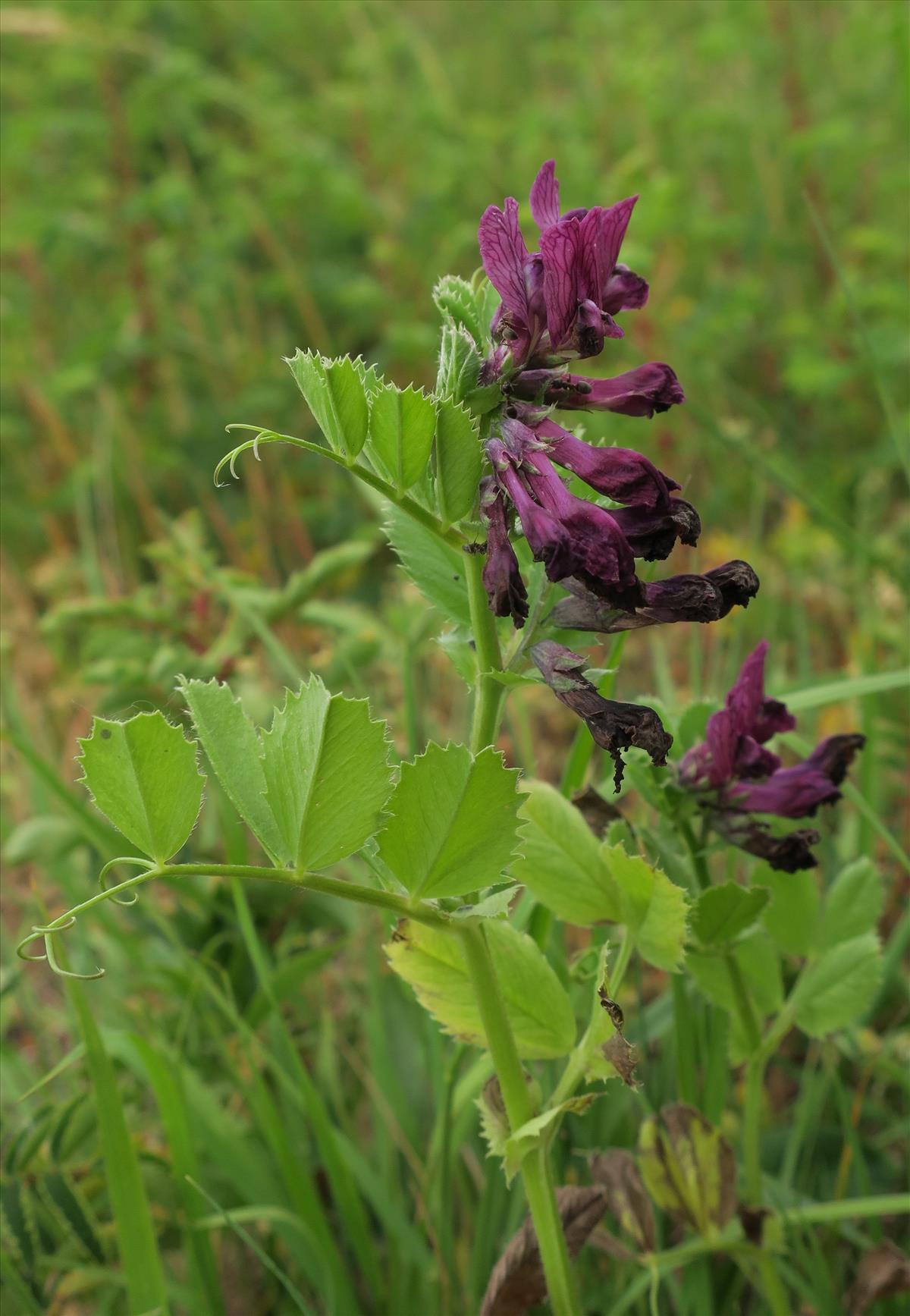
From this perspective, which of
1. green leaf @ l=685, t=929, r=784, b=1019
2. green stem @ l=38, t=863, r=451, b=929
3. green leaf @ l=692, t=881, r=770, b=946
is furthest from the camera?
green leaf @ l=685, t=929, r=784, b=1019

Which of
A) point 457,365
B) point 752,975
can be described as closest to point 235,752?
point 457,365

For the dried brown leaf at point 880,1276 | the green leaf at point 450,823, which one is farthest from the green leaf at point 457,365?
the dried brown leaf at point 880,1276

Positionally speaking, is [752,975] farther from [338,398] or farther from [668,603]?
[338,398]

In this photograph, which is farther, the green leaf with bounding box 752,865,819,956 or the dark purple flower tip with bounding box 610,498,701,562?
the green leaf with bounding box 752,865,819,956

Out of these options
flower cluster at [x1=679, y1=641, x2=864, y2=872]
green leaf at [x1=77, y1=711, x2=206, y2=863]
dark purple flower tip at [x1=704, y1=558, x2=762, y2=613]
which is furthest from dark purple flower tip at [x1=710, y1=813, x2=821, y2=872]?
green leaf at [x1=77, y1=711, x2=206, y2=863]

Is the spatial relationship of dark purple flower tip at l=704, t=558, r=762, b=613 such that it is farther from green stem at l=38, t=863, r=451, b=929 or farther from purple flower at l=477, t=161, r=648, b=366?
green stem at l=38, t=863, r=451, b=929

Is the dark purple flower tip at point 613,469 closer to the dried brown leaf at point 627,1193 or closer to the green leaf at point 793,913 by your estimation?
the green leaf at point 793,913
